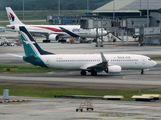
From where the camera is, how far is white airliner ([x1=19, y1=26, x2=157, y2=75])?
65750 mm

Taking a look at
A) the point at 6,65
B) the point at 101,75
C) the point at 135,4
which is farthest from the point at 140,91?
the point at 135,4

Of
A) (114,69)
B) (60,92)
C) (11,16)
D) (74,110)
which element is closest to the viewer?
(74,110)

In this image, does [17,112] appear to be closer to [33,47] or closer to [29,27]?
[33,47]

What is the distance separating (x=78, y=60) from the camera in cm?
6662

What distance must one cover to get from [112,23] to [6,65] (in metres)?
53.4

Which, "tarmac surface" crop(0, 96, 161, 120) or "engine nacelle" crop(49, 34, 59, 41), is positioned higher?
"engine nacelle" crop(49, 34, 59, 41)

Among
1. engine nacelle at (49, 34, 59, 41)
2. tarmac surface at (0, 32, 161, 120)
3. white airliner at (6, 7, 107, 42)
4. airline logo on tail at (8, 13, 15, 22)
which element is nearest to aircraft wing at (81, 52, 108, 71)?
tarmac surface at (0, 32, 161, 120)

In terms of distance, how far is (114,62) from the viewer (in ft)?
219

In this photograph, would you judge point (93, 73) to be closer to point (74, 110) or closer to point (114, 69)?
point (114, 69)

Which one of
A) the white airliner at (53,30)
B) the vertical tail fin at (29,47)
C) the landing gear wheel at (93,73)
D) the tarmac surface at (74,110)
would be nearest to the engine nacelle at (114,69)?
the landing gear wheel at (93,73)

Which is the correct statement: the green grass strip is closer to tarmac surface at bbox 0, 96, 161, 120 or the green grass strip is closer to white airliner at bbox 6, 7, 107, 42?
tarmac surface at bbox 0, 96, 161, 120

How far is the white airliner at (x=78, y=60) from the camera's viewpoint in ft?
216

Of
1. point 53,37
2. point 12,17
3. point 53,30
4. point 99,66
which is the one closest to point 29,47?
point 99,66

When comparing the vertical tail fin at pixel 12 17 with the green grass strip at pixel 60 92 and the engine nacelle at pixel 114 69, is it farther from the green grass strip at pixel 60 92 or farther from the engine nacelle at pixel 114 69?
the green grass strip at pixel 60 92
